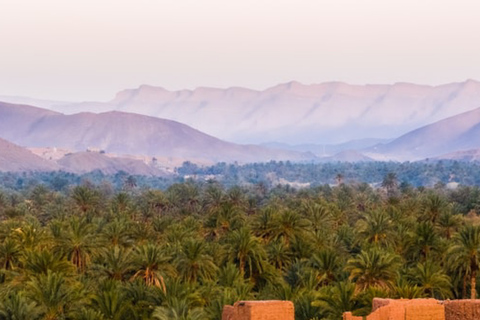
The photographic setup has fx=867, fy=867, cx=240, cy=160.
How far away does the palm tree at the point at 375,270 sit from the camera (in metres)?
42.7

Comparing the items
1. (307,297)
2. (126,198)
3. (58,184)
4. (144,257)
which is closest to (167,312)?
(307,297)

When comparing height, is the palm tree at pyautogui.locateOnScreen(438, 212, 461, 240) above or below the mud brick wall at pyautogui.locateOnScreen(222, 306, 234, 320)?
above

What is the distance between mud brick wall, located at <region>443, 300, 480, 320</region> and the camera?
81.8ft

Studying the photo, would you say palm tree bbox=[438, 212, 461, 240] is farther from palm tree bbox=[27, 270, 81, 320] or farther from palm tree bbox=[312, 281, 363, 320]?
palm tree bbox=[27, 270, 81, 320]

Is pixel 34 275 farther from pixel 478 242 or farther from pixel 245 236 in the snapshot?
pixel 478 242

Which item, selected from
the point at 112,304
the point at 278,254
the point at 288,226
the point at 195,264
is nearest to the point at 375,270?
the point at 195,264

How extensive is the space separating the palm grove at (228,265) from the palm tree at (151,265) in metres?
0.06

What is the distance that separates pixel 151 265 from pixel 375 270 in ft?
36.7

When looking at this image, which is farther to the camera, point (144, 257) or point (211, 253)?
point (211, 253)

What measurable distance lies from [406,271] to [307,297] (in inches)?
409

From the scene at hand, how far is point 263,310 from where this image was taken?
26.3 meters

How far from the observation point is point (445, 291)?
42.7 metres

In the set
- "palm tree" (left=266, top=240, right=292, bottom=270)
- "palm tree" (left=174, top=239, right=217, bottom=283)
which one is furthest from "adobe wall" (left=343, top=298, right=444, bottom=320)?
"palm tree" (left=266, top=240, right=292, bottom=270)

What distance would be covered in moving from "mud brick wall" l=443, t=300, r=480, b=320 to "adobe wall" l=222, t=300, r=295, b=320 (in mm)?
4738
